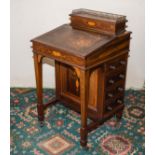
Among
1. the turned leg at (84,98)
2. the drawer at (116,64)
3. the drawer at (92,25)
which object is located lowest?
the turned leg at (84,98)

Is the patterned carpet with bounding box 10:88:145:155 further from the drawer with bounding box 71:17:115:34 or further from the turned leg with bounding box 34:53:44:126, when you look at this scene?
the drawer with bounding box 71:17:115:34

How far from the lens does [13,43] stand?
10.7ft

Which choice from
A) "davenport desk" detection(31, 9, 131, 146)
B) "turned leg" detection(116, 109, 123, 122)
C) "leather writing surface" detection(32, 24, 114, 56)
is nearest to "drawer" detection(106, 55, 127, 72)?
"davenport desk" detection(31, 9, 131, 146)

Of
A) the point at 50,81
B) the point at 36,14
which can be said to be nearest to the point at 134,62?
the point at 50,81

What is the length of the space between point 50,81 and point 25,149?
48.8 inches

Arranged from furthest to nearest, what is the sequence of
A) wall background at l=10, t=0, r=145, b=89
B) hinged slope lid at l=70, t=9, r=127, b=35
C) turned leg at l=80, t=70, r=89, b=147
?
wall background at l=10, t=0, r=145, b=89 → hinged slope lid at l=70, t=9, r=127, b=35 → turned leg at l=80, t=70, r=89, b=147

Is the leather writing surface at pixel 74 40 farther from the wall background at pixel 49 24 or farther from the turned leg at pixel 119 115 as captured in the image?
the turned leg at pixel 119 115

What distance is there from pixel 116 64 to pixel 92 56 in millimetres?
426

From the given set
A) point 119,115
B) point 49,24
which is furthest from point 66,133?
point 49,24

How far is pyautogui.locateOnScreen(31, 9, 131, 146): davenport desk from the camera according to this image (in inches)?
81.2

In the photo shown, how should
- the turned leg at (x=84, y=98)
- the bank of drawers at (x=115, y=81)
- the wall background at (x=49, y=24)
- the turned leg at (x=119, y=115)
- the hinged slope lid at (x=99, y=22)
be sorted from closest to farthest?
the turned leg at (x=84, y=98) < the hinged slope lid at (x=99, y=22) < the bank of drawers at (x=115, y=81) < the turned leg at (x=119, y=115) < the wall background at (x=49, y=24)

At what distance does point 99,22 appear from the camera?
224 cm

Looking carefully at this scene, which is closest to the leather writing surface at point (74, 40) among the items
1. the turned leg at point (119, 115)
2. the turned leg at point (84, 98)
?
the turned leg at point (84, 98)

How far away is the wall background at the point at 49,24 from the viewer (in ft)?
9.75
